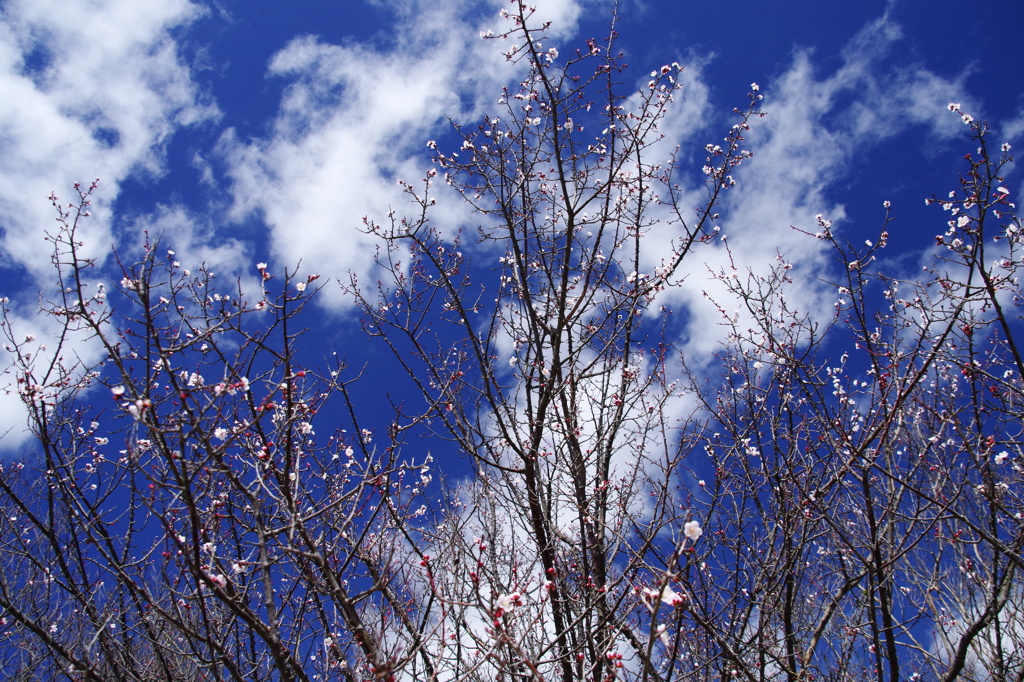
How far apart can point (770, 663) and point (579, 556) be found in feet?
6.02

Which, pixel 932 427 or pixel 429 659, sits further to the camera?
pixel 932 427

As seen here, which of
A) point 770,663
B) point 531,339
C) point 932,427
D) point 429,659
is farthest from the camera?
point 932,427

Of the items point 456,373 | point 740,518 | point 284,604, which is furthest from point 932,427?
point 284,604

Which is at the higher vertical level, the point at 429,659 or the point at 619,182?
the point at 619,182

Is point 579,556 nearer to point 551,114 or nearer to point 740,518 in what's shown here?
point 740,518

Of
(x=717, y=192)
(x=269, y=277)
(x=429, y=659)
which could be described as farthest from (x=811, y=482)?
(x=269, y=277)

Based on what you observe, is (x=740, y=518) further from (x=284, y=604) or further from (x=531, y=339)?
(x=284, y=604)

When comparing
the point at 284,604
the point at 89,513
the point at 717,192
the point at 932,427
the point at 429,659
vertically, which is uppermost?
the point at 717,192

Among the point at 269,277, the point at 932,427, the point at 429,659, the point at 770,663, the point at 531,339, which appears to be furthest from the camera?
the point at 932,427

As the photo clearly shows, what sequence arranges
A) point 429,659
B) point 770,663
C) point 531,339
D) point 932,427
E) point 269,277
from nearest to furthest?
point 429,659 → point 269,277 → point 770,663 → point 531,339 → point 932,427

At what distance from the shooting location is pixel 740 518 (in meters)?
5.73

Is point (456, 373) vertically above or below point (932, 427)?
above

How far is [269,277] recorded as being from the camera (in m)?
4.49

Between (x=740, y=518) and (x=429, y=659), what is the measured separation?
3.25 m
